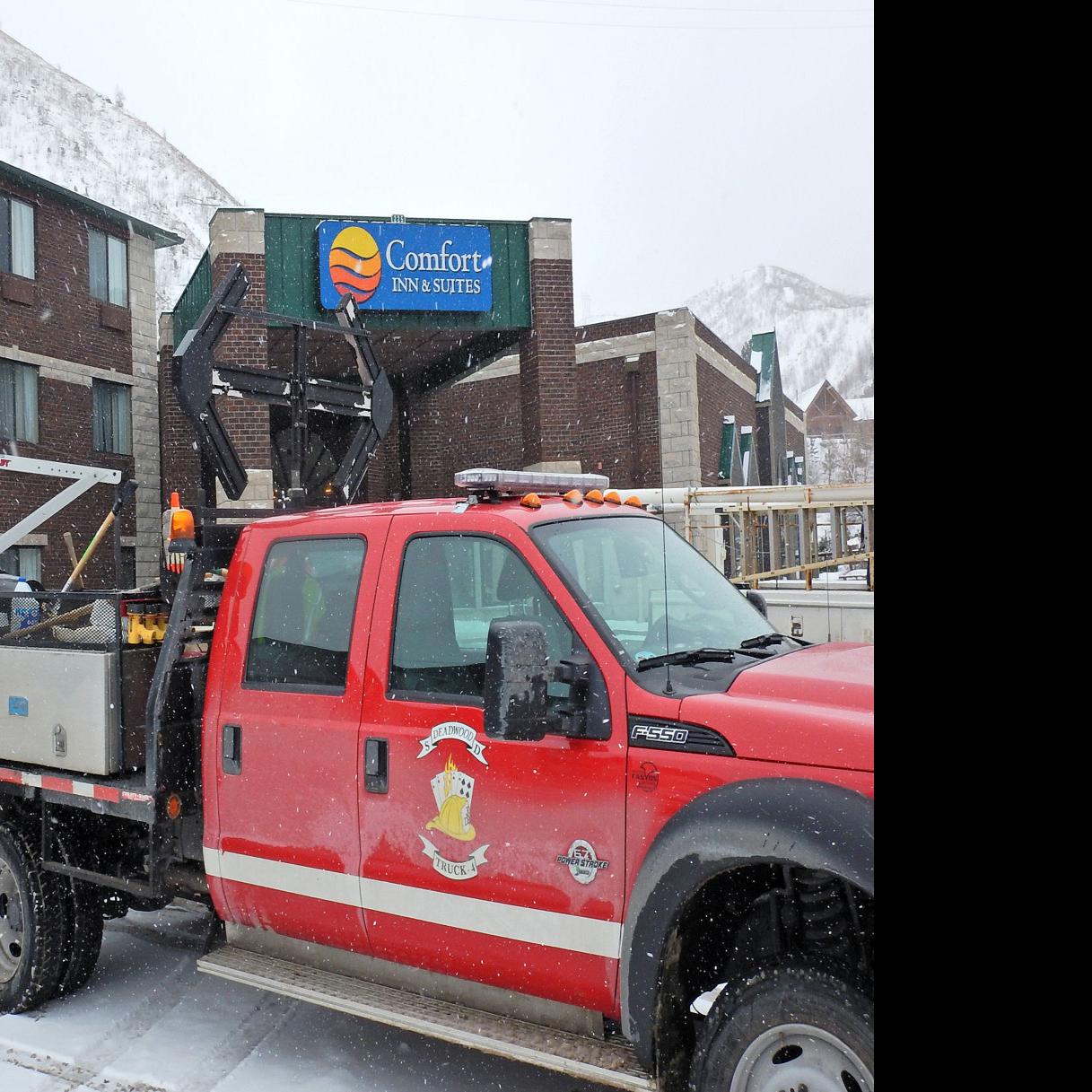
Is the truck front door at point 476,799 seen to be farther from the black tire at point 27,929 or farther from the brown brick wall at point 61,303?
the brown brick wall at point 61,303

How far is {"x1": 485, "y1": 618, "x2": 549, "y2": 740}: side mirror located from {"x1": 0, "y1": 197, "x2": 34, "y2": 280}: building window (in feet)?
67.1

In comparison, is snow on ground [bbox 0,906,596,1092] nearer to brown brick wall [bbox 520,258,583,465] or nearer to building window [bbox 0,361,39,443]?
brown brick wall [bbox 520,258,583,465]

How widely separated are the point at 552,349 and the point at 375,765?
13525 millimetres

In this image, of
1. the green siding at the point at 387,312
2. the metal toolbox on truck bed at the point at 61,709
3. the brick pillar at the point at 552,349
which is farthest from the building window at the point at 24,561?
the metal toolbox on truck bed at the point at 61,709

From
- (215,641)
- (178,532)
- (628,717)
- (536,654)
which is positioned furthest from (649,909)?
(178,532)

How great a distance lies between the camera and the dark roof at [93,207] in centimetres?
1959

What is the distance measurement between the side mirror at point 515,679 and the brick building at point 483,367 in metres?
7.01

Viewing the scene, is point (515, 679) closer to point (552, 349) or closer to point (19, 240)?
point (552, 349)

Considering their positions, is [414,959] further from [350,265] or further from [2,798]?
[350,265]

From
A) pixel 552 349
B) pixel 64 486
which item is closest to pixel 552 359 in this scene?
pixel 552 349

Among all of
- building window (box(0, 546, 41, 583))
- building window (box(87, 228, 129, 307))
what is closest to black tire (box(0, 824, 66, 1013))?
building window (box(0, 546, 41, 583))

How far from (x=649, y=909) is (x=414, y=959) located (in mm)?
1049
